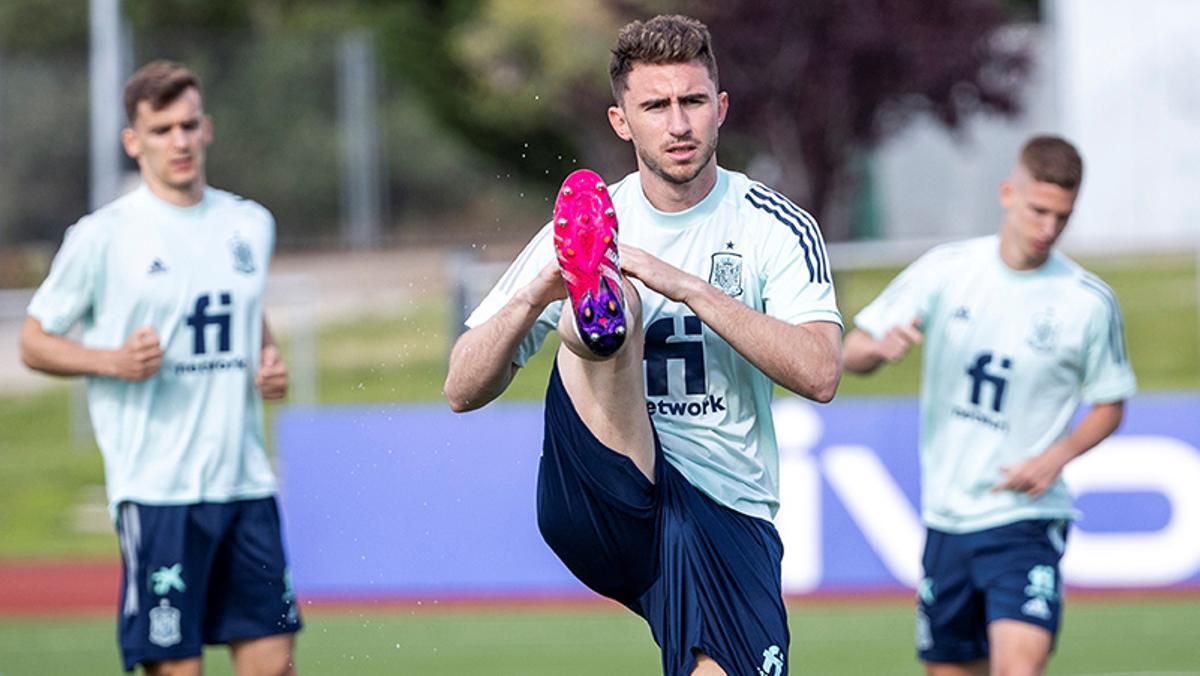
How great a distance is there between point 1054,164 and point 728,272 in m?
2.30

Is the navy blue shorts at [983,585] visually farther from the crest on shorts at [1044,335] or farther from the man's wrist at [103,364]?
the man's wrist at [103,364]

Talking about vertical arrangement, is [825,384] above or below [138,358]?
below

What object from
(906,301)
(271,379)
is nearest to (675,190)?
(271,379)

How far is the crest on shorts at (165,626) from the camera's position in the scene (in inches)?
280

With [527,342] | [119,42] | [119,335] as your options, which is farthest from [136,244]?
[119,42]

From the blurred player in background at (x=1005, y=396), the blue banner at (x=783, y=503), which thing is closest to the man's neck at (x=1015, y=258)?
the blurred player in background at (x=1005, y=396)

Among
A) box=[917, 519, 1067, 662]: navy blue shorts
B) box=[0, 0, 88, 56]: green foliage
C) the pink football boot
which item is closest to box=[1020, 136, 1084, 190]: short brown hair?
box=[917, 519, 1067, 662]: navy blue shorts

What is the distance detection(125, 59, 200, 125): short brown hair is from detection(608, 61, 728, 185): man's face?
2.48 metres

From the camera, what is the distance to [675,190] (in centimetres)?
542

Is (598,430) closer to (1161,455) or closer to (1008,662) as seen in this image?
(1008,662)

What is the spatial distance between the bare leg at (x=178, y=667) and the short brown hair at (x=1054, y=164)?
136 inches

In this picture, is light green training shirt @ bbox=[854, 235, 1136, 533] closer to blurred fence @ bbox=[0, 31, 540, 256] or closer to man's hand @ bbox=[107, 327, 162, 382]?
man's hand @ bbox=[107, 327, 162, 382]

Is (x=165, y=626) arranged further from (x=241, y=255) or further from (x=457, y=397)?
(x=457, y=397)

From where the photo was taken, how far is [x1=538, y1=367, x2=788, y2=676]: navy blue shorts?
534 centimetres
